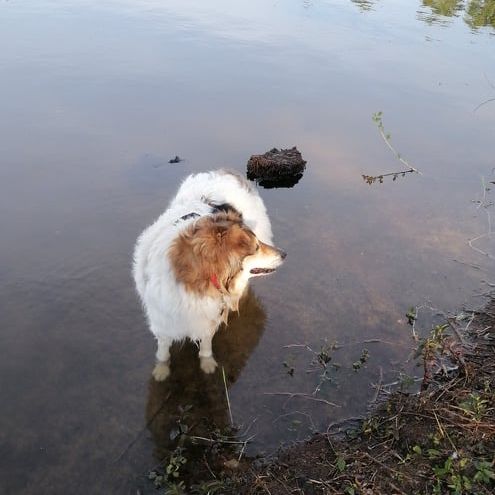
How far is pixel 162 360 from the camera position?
3.93 meters

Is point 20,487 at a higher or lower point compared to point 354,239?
lower

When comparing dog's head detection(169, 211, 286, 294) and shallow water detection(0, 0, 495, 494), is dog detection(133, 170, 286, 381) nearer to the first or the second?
dog's head detection(169, 211, 286, 294)

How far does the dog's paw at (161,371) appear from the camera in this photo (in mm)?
3855

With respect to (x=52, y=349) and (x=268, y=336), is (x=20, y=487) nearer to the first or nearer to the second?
(x=52, y=349)

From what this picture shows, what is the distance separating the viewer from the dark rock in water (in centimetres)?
640

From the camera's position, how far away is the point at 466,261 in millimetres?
5191

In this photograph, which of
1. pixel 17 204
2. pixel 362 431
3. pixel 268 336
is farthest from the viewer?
pixel 17 204

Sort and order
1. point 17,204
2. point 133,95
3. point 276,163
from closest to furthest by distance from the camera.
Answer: point 17,204, point 276,163, point 133,95

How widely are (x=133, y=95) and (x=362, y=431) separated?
7.09 meters

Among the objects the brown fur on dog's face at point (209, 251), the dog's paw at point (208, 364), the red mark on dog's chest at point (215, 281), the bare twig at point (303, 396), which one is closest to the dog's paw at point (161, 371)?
the dog's paw at point (208, 364)

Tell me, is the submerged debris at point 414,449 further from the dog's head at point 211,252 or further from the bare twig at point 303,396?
the dog's head at point 211,252

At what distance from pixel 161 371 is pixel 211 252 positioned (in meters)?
1.40

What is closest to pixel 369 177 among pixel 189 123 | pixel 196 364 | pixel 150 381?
pixel 189 123

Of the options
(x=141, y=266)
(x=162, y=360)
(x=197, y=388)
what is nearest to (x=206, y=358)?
(x=197, y=388)
